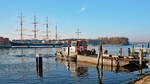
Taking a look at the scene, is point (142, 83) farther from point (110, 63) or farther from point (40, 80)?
point (110, 63)

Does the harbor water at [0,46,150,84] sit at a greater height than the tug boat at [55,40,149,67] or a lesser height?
lesser

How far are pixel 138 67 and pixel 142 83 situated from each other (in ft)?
55.3

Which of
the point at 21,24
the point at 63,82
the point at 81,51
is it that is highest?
the point at 21,24

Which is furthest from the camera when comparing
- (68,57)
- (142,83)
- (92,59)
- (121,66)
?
(68,57)

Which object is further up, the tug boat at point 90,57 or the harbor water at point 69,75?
the tug boat at point 90,57

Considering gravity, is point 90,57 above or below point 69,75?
above

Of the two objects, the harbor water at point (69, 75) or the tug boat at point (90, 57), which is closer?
the harbor water at point (69, 75)

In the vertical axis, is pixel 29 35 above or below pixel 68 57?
above

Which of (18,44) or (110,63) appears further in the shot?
(18,44)

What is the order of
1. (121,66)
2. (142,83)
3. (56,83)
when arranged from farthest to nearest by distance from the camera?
(121,66) → (56,83) → (142,83)

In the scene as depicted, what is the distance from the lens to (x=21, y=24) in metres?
172

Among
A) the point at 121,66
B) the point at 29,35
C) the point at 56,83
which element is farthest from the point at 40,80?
the point at 29,35

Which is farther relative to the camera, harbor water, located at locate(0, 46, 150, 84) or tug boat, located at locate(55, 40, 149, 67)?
tug boat, located at locate(55, 40, 149, 67)

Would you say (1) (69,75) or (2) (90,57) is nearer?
(1) (69,75)
